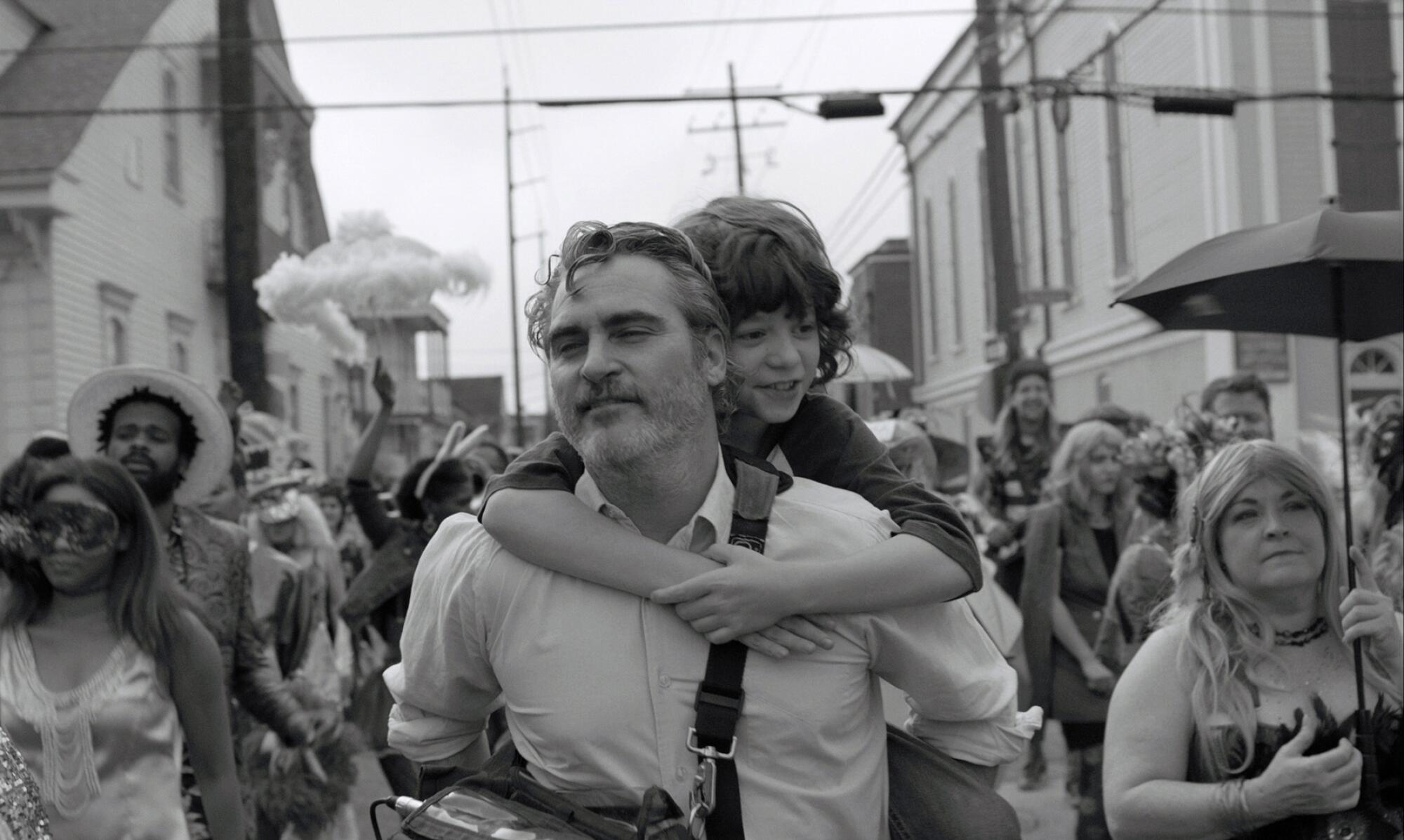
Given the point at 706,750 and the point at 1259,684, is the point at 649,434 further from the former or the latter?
the point at 1259,684

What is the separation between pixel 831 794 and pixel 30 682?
2.56 metres

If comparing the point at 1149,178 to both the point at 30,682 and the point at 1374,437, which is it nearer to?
the point at 1374,437

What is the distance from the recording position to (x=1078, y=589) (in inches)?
278

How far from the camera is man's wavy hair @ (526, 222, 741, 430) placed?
2402 mm

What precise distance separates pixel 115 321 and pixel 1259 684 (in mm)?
22075

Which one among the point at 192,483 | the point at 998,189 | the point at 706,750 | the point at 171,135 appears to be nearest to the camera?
the point at 706,750

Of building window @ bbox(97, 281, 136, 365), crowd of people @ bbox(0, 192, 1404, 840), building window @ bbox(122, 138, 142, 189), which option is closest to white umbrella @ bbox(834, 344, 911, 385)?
crowd of people @ bbox(0, 192, 1404, 840)

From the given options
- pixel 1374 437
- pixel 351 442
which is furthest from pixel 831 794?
pixel 351 442

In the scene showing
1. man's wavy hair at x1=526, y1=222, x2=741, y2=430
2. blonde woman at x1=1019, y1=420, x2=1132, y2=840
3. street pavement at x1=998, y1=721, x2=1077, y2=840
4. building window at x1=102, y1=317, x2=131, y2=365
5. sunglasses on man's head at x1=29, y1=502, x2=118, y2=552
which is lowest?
street pavement at x1=998, y1=721, x2=1077, y2=840

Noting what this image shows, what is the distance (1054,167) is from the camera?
30.7m

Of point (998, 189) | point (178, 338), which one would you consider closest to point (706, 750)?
point (998, 189)

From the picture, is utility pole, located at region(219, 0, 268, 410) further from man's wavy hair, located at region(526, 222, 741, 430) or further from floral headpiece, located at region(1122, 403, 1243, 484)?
man's wavy hair, located at region(526, 222, 741, 430)

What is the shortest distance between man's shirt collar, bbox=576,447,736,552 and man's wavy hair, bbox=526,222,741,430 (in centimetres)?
14

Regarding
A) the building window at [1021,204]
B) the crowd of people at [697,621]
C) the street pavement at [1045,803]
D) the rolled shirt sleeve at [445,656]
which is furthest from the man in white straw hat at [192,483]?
the building window at [1021,204]
